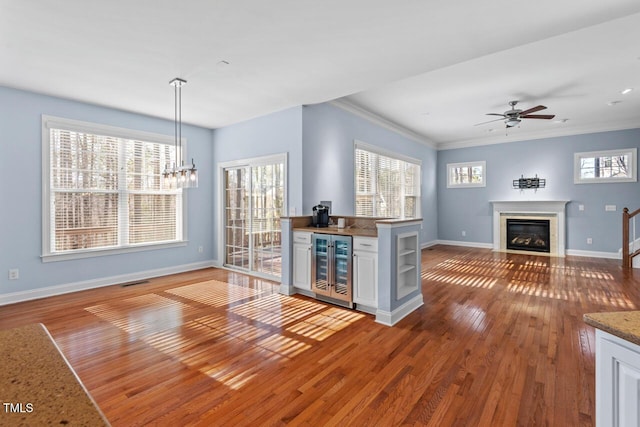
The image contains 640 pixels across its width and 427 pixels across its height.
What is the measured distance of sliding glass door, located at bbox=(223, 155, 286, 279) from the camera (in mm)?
5082

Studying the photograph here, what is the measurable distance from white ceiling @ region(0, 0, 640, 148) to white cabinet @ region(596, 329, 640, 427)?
2433 mm

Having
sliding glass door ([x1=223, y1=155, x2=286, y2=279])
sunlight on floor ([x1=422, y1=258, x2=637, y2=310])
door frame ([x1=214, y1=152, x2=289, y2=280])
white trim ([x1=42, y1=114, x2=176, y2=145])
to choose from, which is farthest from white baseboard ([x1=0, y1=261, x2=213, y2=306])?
sunlight on floor ([x1=422, y1=258, x2=637, y2=310])

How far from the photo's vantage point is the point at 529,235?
7.88m

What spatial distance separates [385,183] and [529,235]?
4.25 metres

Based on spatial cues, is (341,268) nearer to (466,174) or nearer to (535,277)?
(535,277)

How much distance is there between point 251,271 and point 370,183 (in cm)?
291

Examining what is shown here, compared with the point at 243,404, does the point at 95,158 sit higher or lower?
higher

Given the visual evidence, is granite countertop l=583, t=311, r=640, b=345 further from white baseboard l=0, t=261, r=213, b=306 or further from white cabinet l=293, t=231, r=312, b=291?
white baseboard l=0, t=261, r=213, b=306

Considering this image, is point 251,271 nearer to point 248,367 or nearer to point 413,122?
point 248,367

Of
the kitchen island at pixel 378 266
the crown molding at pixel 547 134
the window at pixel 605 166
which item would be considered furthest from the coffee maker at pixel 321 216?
the window at pixel 605 166

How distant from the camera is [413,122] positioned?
6.82 m

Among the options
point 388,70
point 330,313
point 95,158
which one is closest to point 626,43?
point 388,70

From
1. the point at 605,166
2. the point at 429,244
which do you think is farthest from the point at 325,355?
the point at 605,166

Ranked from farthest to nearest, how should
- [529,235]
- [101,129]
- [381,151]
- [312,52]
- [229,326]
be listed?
[529,235]
[381,151]
[101,129]
[229,326]
[312,52]
